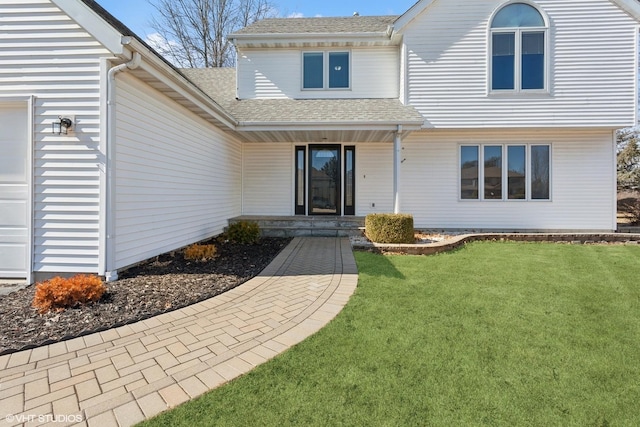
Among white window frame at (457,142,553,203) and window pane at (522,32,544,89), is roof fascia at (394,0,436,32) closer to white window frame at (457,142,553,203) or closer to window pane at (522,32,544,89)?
window pane at (522,32,544,89)

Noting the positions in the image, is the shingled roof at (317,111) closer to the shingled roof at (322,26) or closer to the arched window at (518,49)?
the shingled roof at (322,26)

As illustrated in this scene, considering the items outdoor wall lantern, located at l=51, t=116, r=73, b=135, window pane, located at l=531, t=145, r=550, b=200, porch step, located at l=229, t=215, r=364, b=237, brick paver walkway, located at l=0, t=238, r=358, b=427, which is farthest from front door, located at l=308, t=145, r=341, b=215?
outdoor wall lantern, located at l=51, t=116, r=73, b=135

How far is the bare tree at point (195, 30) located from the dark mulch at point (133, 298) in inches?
618

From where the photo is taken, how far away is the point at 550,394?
222cm

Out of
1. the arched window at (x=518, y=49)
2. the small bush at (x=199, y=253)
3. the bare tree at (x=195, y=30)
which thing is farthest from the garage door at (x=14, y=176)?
the bare tree at (x=195, y=30)

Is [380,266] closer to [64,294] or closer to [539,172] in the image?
[64,294]

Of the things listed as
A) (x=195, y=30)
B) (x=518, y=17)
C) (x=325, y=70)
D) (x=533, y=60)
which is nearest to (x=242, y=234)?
(x=325, y=70)

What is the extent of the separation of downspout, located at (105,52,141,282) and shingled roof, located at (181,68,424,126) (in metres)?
4.02

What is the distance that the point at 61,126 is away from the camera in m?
4.41

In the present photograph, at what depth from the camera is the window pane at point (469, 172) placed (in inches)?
374

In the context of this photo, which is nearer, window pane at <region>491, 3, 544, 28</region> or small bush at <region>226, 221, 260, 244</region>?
small bush at <region>226, 221, 260, 244</region>

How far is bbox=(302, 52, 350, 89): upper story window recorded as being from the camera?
396 inches

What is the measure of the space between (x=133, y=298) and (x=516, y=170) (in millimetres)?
10150

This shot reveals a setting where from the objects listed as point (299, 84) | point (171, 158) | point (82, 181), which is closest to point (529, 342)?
point (82, 181)
